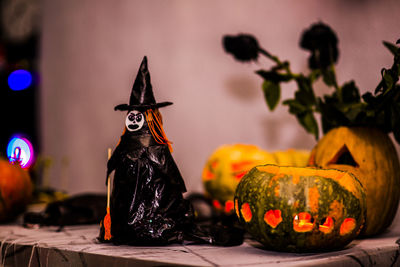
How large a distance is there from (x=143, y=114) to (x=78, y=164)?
4.05 ft

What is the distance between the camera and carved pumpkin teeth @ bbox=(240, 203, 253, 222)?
0.65 metres

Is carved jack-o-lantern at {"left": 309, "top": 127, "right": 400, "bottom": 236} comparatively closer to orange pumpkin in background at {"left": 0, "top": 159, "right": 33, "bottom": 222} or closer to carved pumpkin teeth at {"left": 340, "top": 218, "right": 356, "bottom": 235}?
carved pumpkin teeth at {"left": 340, "top": 218, "right": 356, "bottom": 235}

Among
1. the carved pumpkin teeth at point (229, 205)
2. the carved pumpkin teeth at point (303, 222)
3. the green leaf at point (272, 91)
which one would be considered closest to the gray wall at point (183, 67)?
the green leaf at point (272, 91)

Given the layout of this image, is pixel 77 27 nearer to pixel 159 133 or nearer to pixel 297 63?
pixel 297 63

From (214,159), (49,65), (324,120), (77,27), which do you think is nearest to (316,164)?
(324,120)

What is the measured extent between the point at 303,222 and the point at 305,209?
21 millimetres

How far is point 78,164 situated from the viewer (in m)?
1.84

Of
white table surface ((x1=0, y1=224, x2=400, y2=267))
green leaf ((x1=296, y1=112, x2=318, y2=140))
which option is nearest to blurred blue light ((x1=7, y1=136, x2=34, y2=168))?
white table surface ((x1=0, y1=224, x2=400, y2=267))

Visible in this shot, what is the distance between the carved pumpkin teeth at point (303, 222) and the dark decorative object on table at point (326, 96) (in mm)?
268

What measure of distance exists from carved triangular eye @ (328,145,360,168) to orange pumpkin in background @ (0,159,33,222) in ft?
2.24

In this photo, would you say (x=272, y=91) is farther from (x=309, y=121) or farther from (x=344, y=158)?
(x=344, y=158)

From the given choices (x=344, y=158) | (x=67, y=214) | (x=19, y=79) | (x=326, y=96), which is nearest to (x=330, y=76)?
(x=326, y=96)

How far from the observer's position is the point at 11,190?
92cm

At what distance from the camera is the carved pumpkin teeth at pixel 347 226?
614 millimetres
